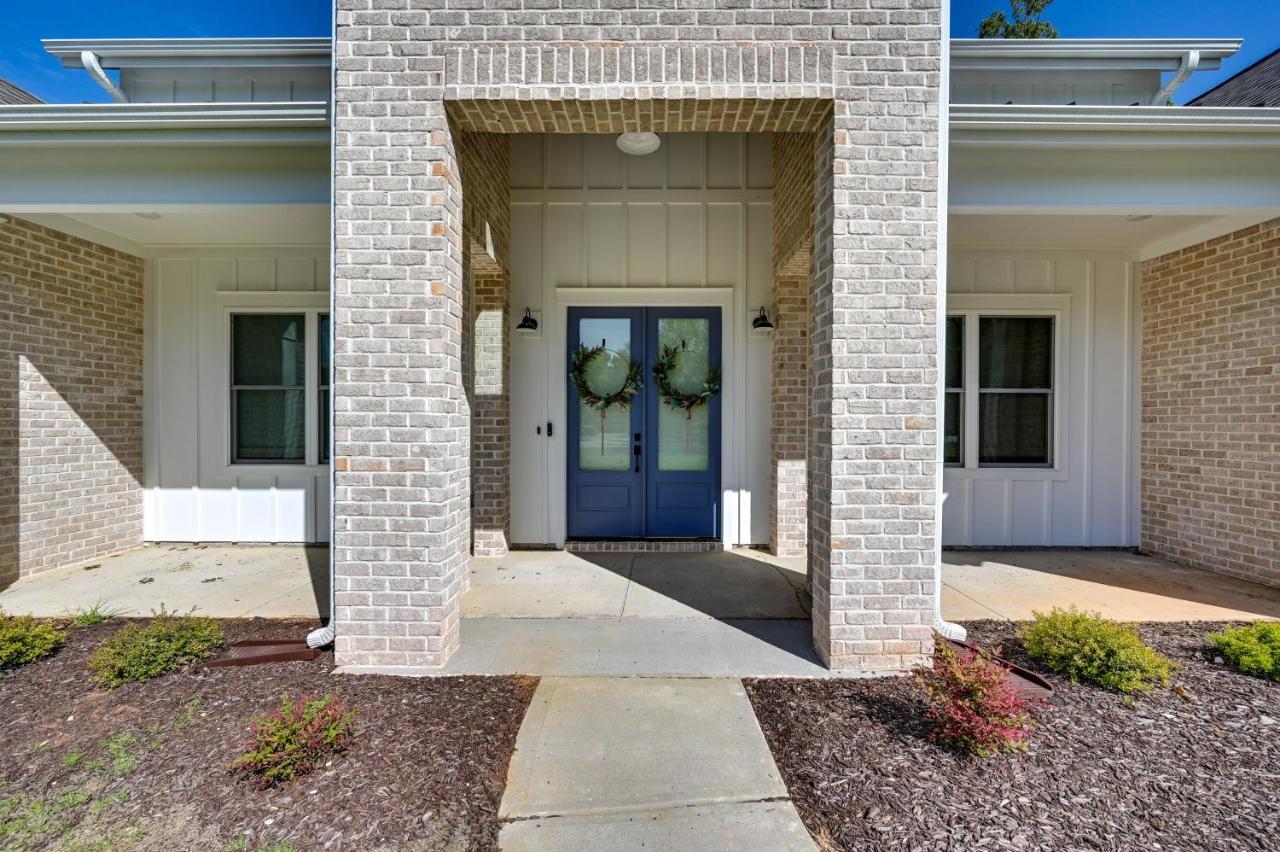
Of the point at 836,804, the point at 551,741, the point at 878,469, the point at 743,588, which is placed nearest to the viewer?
the point at 836,804

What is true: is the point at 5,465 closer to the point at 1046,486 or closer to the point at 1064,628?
the point at 1064,628

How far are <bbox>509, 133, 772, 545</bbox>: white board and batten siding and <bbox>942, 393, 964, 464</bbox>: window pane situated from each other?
6.73 feet

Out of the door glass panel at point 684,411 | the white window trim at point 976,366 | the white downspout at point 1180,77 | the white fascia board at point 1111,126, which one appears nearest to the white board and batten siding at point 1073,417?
the white window trim at point 976,366

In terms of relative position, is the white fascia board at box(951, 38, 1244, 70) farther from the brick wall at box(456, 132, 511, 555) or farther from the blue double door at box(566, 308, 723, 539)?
the brick wall at box(456, 132, 511, 555)

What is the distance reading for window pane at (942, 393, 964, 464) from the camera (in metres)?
6.14

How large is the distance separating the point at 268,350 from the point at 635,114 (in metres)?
5.12

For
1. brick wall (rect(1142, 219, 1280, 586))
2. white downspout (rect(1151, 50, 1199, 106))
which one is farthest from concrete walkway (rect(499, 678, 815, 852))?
white downspout (rect(1151, 50, 1199, 106))

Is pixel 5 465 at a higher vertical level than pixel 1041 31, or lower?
lower

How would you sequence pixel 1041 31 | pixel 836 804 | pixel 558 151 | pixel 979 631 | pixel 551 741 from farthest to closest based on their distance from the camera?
pixel 1041 31 < pixel 558 151 < pixel 979 631 < pixel 551 741 < pixel 836 804

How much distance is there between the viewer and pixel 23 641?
3266 mm

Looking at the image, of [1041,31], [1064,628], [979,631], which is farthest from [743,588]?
[1041,31]

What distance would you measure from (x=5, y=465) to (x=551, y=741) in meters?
5.56

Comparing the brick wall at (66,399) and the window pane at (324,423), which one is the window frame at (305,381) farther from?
the brick wall at (66,399)

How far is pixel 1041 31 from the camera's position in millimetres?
12594
